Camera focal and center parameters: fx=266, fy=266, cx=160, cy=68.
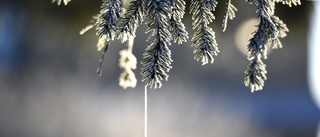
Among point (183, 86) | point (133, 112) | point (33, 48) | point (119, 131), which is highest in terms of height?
point (33, 48)

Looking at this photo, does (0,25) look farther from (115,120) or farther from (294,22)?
A: (294,22)

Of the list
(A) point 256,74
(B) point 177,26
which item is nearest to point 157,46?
(B) point 177,26

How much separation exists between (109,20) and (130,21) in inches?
1.3

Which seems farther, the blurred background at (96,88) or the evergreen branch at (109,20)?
the blurred background at (96,88)

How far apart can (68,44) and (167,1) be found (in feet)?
6.01

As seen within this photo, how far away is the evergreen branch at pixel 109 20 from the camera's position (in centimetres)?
36

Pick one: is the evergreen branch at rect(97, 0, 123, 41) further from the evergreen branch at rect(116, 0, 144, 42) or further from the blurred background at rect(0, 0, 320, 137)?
the blurred background at rect(0, 0, 320, 137)

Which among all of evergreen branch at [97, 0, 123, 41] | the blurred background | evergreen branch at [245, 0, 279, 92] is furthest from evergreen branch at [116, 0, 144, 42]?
the blurred background

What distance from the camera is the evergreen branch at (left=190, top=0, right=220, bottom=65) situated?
38 centimetres

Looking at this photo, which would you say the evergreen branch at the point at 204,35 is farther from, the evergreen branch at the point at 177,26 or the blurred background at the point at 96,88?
the blurred background at the point at 96,88

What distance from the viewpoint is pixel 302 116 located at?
95.1 inches

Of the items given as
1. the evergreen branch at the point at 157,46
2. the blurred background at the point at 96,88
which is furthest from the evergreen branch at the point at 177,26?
the blurred background at the point at 96,88

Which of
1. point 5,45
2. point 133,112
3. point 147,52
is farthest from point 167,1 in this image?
point 5,45

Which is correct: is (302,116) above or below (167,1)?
below
